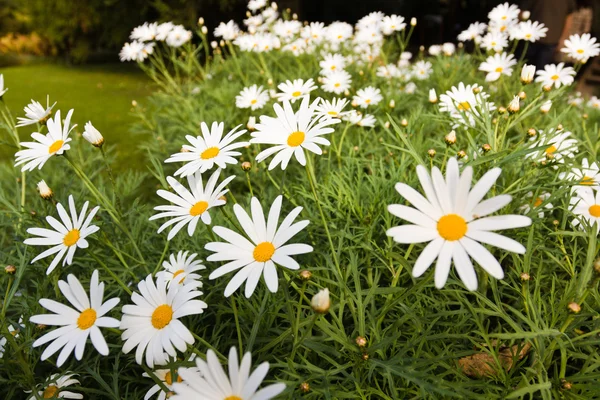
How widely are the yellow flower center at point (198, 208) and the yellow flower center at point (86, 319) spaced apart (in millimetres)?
289

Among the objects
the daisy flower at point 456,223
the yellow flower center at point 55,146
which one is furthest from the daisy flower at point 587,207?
the yellow flower center at point 55,146

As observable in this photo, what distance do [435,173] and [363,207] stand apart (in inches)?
28.3

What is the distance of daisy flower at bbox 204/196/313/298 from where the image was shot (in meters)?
0.75

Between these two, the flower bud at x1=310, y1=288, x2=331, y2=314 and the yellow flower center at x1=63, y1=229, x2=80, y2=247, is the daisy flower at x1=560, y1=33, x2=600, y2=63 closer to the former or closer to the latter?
the flower bud at x1=310, y1=288, x2=331, y2=314

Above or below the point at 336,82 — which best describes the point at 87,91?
below

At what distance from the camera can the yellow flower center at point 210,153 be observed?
39.7 inches

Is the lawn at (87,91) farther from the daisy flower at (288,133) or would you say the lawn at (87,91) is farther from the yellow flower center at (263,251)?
the yellow flower center at (263,251)

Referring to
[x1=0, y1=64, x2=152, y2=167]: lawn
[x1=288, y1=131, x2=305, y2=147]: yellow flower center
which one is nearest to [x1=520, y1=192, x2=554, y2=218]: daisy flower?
[x1=288, y1=131, x2=305, y2=147]: yellow flower center

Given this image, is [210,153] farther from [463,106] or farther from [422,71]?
[422,71]

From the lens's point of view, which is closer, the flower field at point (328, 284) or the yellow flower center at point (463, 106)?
the flower field at point (328, 284)

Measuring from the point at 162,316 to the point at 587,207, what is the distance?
1.08 meters

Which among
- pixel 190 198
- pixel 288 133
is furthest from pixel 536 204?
pixel 190 198

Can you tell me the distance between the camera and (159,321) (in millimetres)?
787

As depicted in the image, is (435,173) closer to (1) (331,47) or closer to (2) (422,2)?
(1) (331,47)
